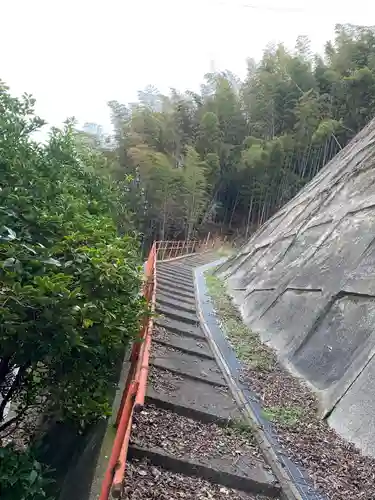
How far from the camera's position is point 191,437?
3.44 m

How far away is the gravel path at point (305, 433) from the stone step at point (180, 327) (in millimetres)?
797

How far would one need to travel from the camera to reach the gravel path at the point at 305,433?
9.83ft

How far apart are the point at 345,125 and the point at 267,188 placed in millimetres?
4900

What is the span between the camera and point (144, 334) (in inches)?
172

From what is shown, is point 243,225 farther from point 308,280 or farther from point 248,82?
point 308,280

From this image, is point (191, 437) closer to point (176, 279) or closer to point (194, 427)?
point (194, 427)

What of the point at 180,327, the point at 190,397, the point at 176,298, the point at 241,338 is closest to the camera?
the point at 190,397

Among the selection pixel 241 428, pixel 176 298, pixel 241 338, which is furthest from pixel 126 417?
pixel 176 298

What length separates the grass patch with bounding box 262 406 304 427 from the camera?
12.6ft

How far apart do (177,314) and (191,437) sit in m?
3.73

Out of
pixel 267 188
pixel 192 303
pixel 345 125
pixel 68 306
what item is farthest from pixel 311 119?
pixel 68 306

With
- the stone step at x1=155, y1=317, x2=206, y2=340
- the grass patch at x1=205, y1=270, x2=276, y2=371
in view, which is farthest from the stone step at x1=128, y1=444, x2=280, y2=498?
the stone step at x1=155, y1=317, x2=206, y2=340

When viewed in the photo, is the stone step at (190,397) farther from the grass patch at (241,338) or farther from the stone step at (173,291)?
the stone step at (173,291)

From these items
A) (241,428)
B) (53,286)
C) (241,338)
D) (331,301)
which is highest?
(331,301)
